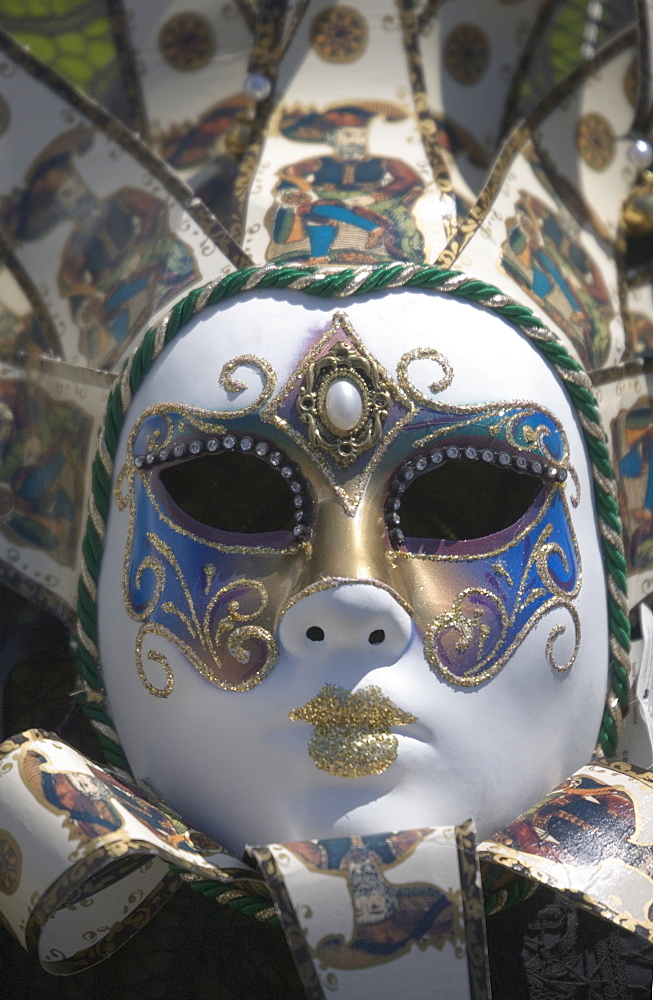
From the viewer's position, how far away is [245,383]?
3.02 meters

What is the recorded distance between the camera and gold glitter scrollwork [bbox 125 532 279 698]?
291 centimetres

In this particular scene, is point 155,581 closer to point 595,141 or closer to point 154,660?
point 154,660

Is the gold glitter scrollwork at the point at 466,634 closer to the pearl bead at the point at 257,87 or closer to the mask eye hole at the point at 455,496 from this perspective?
the mask eye hole at the point at 455,496

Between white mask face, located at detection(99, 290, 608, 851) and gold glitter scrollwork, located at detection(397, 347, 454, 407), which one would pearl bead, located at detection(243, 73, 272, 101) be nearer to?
white mask face, located at detection(99, 290, 608, 851)

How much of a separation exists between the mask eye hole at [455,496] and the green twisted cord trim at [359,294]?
0.23 metres

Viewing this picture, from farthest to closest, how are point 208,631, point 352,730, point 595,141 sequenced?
1. point 595,141
2. point 208,631
3. point 352,730

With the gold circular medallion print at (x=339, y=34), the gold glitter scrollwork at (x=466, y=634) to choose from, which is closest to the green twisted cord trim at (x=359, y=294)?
the gold glitter scrollwork at (x=466, y=634)

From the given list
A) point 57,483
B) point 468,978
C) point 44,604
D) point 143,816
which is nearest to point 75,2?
point 57,483

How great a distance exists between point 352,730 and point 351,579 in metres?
0.26

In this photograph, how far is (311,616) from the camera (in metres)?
2.86

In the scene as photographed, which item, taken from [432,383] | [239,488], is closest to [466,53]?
[432,383]

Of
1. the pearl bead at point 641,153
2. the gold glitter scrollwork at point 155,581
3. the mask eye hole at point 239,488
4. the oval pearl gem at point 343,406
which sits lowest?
the gold glitter scrollwork at point 155,581

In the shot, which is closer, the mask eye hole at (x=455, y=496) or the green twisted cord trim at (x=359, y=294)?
the mask eye hole at (x=455, y=496)

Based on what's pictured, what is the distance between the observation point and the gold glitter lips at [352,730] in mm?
2824
